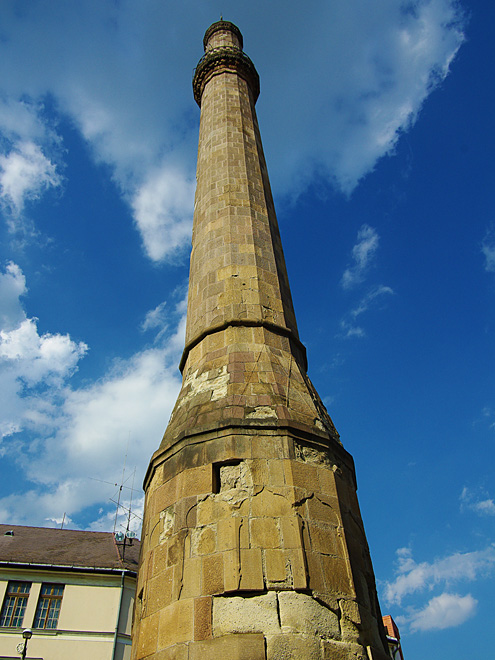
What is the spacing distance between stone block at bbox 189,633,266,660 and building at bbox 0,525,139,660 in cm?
1380

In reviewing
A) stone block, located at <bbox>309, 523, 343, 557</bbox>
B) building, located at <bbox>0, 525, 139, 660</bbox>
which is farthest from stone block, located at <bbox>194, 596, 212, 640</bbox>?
building, located at <bbox>0, 525, 139, 660</bbox>

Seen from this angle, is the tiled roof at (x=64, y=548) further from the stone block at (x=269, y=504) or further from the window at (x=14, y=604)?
the stone block at (x=269, y=504)

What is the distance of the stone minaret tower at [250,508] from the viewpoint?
13.4 ft

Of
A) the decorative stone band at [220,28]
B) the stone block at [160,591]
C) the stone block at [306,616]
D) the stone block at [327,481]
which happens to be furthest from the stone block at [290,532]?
the decorative stone band at [220,28]

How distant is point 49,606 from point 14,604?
107cm

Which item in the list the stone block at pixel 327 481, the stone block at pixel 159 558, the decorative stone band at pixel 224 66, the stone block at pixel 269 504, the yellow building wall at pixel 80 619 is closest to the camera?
the stone block at pixel 269 504

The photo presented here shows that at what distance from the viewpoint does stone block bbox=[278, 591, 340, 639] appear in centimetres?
399

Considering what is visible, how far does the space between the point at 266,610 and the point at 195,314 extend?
424 cm

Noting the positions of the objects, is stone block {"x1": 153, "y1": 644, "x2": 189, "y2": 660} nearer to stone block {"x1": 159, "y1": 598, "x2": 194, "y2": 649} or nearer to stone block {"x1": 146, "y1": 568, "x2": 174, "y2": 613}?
stone block {"x1": 159, "y1": 598, "x2": 194, "y2": 649}

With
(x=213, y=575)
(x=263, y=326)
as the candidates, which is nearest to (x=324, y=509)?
(x=213, y=575)

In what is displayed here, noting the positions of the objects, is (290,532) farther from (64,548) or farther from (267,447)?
(64,548)

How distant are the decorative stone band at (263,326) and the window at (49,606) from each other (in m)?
12.9

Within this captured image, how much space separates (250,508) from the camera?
15.1ft

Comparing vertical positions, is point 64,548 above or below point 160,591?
above
